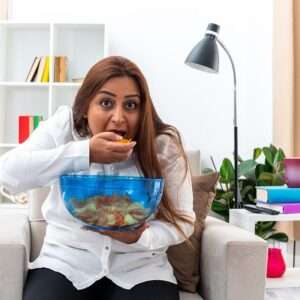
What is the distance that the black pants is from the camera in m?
1.29

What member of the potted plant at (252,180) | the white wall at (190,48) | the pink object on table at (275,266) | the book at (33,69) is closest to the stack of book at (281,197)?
the pink object on table at (275,266)

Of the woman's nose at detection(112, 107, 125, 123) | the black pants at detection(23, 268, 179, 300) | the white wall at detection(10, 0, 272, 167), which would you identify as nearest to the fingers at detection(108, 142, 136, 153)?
the woman's nose at detection(112, 107, 125, 123)

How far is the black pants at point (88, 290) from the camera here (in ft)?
4.24

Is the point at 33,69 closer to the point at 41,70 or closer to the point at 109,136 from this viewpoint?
the point at 41,70

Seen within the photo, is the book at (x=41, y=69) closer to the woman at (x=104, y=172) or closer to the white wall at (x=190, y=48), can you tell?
the white wall at (x=190, y=48)

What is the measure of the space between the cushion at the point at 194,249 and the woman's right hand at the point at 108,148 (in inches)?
21.3

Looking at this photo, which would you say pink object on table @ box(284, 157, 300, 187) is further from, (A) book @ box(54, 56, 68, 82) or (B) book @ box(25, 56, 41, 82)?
(B) book @ box(25, 56, 41, 82)

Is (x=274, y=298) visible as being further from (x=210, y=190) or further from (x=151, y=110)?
(x=151, y=110)

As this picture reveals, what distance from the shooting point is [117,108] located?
4.43ft

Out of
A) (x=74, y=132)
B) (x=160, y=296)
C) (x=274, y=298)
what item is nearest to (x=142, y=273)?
(x=160, y=296)

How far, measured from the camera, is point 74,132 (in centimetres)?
149

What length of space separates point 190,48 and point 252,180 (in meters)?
0.96

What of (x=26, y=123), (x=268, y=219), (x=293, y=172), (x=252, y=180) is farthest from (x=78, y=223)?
(x=26, y=123)

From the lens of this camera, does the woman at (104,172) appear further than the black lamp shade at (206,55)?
No
